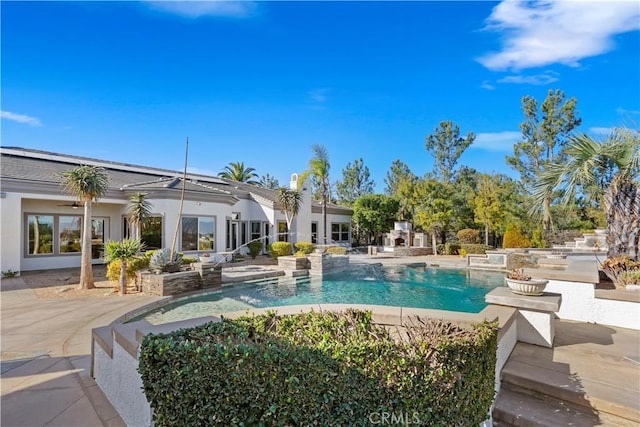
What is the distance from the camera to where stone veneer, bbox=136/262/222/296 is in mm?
9078

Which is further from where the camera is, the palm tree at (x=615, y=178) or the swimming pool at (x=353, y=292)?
the swimming pool at (x=353, y=292)

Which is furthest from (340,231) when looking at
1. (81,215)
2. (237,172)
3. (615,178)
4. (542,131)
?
(615,178)

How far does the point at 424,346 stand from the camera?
243cm

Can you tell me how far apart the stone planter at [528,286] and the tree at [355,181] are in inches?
1448

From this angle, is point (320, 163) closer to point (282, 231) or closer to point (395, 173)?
point (282, 231)

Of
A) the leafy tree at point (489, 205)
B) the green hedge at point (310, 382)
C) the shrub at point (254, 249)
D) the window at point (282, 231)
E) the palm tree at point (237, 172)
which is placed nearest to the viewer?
the green hedge at point (310, 382)

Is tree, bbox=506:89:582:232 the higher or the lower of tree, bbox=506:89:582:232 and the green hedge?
the higher

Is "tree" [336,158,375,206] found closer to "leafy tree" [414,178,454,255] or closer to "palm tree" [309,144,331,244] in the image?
"leafy tree" [414,178,454,255]

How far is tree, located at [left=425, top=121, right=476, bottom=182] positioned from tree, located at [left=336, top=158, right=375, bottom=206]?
8724 mm

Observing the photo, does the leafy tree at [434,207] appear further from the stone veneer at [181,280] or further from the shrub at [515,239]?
the stone veneer at [181,280]

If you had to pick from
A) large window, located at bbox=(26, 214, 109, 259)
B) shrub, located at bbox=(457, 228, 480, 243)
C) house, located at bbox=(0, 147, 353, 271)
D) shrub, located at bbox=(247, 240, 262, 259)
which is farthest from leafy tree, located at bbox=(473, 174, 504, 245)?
large window, located at bbox=(26, 214, 109, 259)

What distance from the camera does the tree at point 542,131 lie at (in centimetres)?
2416

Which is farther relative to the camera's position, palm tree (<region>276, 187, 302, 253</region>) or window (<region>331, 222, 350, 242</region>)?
window (<region>331, 222, 350, 242</region>)

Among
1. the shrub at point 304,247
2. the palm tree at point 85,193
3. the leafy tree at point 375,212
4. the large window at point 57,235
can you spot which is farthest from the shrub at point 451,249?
the large window at point 57,235
